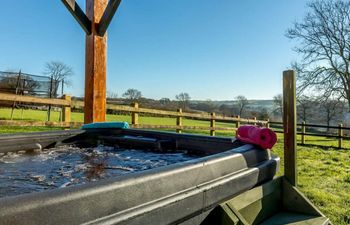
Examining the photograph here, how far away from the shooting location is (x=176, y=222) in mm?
953

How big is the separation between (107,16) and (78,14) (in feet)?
0.96

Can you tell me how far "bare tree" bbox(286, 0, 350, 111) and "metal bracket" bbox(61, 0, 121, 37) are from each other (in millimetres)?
13842

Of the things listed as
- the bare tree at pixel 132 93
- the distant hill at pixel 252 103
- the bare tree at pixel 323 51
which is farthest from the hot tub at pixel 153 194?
the distant hill at pixel 252 103

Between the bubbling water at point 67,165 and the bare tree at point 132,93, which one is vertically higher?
the bare tree at point 132,93

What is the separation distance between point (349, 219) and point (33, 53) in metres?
18.7

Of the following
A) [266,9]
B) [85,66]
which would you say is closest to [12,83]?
[266,9]

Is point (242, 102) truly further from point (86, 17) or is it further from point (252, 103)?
point (86, 17)

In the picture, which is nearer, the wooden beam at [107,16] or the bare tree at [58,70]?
the wooden beam at [107,16]

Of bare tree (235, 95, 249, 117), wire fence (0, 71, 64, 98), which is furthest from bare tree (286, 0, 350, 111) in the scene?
bare tree (235, 95, 249, 117)

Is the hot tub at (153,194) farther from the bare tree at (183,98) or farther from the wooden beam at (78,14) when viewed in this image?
the bare tree at (183,98)

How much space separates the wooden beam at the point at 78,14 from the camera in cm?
286

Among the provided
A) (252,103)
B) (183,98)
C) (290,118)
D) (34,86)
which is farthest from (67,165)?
(252,103)

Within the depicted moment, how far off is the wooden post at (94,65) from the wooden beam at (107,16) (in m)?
0.05

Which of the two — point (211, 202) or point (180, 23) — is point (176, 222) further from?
point (180, 23)
